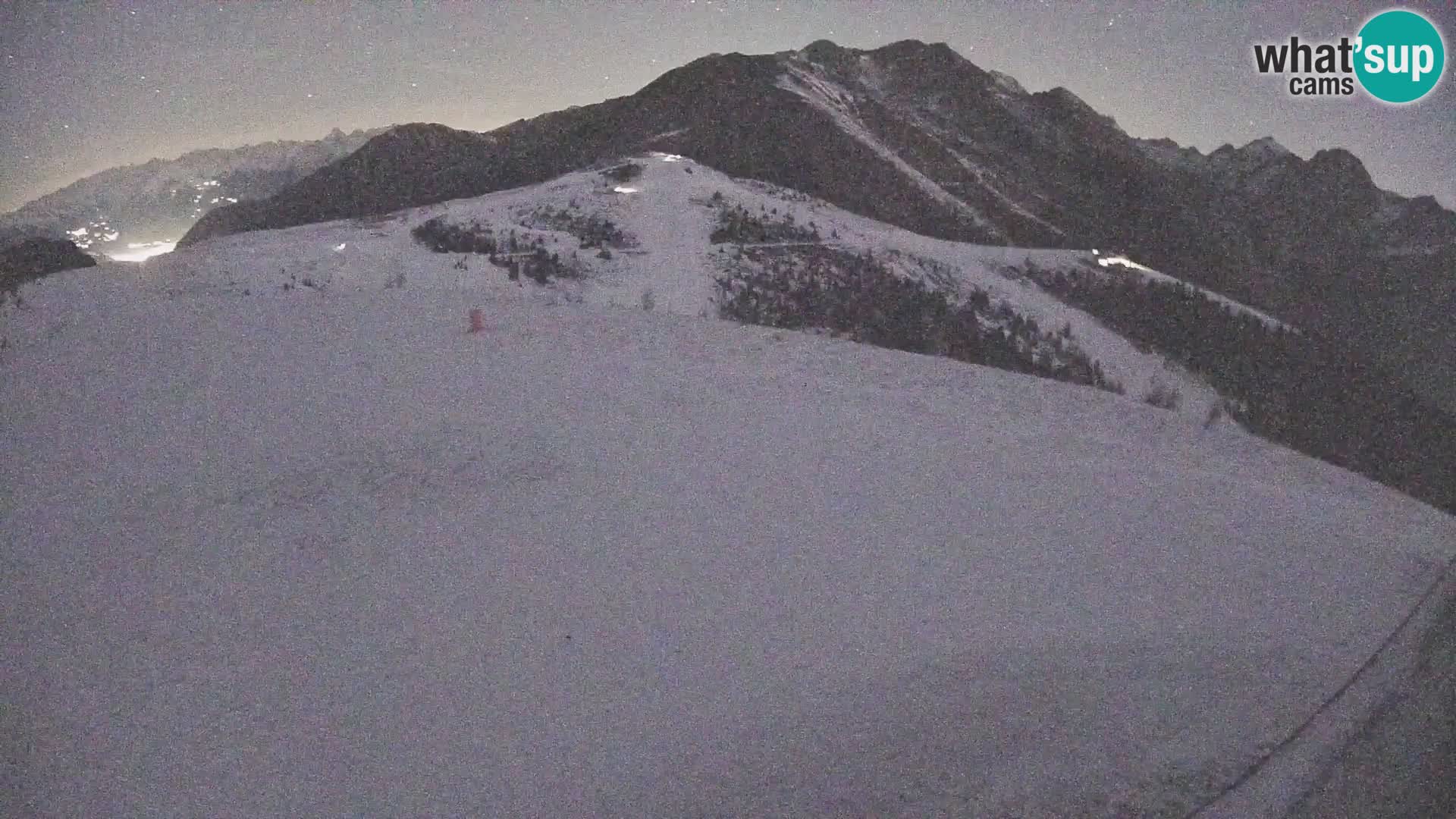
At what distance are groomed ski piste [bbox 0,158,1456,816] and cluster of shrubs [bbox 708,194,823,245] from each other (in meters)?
15.2

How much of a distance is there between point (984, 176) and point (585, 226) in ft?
137

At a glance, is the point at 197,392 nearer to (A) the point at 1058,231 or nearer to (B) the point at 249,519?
(B) the point at 249,519

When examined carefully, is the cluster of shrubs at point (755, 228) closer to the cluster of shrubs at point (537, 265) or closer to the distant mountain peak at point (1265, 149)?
the cluster of shrubs at point (537, 265)

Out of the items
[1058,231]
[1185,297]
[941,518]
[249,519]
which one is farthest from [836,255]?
[1058,231]

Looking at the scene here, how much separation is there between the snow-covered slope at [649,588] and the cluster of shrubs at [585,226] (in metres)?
13.2

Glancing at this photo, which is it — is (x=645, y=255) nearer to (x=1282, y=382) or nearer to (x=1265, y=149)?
(x=1282, y=382)

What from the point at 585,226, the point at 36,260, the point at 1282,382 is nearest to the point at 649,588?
the point at 585,226

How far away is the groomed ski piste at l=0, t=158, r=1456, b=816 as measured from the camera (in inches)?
123

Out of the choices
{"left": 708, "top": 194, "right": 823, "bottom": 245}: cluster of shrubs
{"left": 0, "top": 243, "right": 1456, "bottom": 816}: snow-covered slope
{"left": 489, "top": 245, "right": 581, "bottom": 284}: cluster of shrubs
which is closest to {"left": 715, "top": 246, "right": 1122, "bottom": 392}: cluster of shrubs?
{"left": 708, "top": 194, "right": 823, "bottom": 245}: cluster of shrubs

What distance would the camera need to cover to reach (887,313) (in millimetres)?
17406

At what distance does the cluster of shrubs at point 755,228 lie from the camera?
73.9ft

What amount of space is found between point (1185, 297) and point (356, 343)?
98.9 ft

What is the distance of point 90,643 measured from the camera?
388 centimetres

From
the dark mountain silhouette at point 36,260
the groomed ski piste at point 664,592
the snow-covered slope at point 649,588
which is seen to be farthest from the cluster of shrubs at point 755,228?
the dark mountain silhouette at point 36,260
